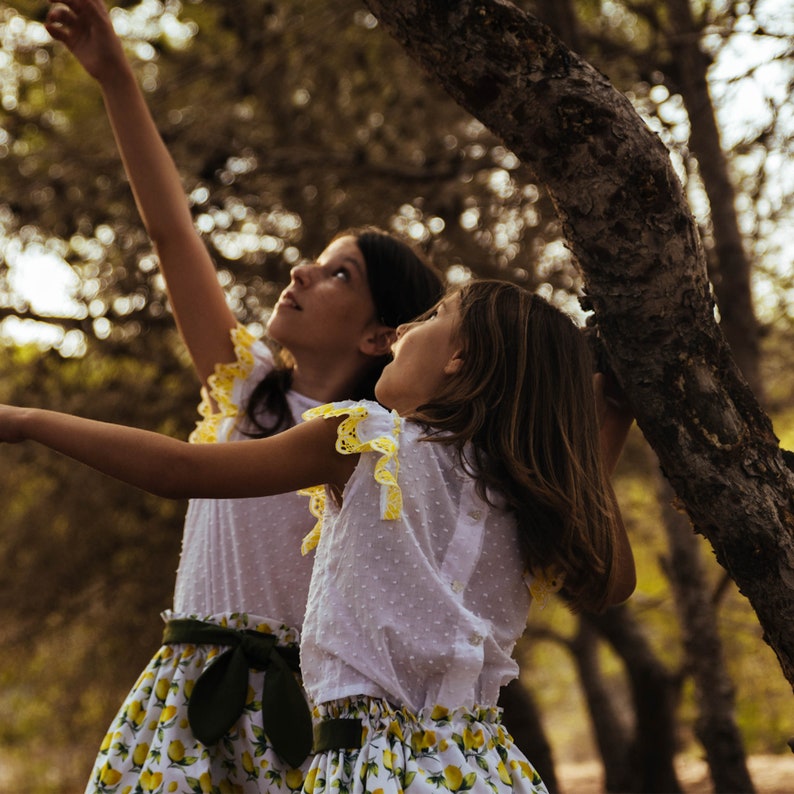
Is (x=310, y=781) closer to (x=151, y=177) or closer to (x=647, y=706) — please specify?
(x=151, y=177)

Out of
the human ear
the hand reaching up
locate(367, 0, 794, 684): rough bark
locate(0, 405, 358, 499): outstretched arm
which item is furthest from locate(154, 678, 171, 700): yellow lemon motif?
the hand reaching up

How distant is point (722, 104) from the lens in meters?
3.59

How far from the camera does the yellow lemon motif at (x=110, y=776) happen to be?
2.12 m

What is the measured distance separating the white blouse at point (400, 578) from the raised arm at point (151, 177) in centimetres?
85

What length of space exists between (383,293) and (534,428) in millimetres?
911

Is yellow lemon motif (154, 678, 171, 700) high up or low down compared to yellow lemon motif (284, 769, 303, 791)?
up

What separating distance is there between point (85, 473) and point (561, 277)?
2.97 metres

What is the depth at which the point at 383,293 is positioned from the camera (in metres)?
2.67

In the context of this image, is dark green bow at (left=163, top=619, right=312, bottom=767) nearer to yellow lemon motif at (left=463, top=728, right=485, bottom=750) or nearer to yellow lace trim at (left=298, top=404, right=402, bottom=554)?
yellow lemon motif at (left=463, top=728, right=485, bottom=750)

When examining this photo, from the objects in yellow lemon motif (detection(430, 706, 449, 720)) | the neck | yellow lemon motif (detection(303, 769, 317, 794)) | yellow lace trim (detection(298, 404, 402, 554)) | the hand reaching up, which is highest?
the hand reaching up

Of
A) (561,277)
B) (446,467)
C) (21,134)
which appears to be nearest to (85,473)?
(21,134)

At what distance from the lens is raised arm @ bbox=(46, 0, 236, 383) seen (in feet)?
8.03

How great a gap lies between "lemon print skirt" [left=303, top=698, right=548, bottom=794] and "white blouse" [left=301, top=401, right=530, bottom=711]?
0.10ft

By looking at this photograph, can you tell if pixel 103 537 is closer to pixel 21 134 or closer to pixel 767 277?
pixel 21 134
